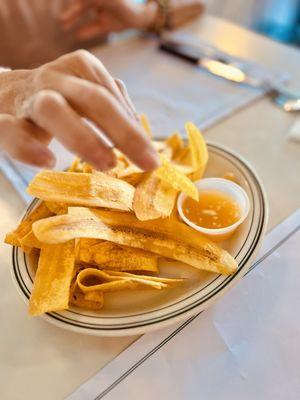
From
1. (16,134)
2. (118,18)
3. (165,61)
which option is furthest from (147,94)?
(16,134)

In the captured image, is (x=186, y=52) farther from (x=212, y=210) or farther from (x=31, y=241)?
(x=31, y=241)

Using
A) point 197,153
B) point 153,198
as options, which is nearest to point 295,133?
point 197,153

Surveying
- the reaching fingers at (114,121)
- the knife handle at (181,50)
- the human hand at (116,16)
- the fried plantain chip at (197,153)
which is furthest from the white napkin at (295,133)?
the human hand at (116,16)

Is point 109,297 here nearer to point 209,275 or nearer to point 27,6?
point 209,275

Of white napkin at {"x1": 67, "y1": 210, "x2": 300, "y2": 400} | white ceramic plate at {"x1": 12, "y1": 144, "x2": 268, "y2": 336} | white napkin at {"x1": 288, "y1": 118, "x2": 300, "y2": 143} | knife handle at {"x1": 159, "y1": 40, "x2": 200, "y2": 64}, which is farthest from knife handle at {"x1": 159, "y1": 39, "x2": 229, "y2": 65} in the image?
white napkin at {"x1": 67, "y1": 210, "x2": 300, "y2": 400}

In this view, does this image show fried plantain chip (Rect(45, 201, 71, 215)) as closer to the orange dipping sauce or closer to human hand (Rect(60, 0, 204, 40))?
the orange dipping sauce
